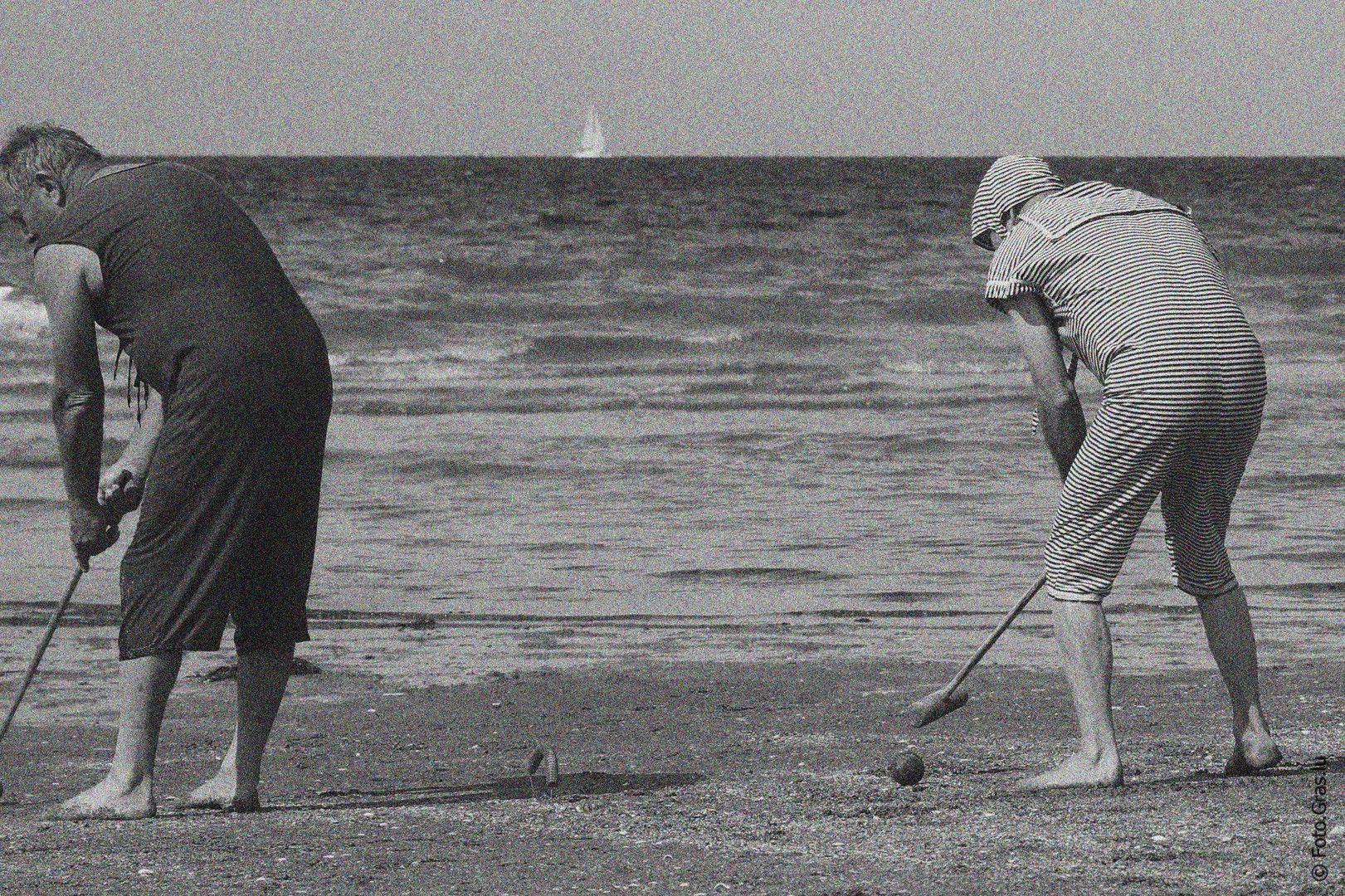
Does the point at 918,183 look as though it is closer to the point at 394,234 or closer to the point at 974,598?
the point at 394,234

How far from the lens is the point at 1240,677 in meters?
4.45

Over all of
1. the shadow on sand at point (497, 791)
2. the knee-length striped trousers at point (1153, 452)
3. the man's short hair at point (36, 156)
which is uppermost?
the man's short hair at point (36, 156)

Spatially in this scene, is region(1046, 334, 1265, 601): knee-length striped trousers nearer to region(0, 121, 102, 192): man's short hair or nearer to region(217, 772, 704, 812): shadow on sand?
region(217, 772, 704, 812): shadow on sand

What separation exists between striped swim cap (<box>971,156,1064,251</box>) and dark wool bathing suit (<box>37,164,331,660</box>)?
1.54 meters

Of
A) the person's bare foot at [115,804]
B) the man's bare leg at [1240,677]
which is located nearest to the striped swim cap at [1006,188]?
the man's bare leg at [1240,677]

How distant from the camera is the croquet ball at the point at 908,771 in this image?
4473 millimetres

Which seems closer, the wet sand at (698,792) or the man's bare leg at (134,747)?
the wet sand at (698,792)

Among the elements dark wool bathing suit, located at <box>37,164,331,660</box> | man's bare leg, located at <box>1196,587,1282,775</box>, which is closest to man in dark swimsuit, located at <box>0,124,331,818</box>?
dark wool bathing suit, located at <box>37,164,331,660</box>

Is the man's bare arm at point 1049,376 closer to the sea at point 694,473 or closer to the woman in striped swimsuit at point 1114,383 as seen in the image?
the woman in striped swimsuit at point 1114,383

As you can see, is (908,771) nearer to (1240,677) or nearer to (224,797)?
(1240,677)

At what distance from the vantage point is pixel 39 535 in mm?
8672

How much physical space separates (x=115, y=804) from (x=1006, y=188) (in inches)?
94.6

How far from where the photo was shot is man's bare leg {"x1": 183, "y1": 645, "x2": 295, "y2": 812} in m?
4.33

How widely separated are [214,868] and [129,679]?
23.3 inches
